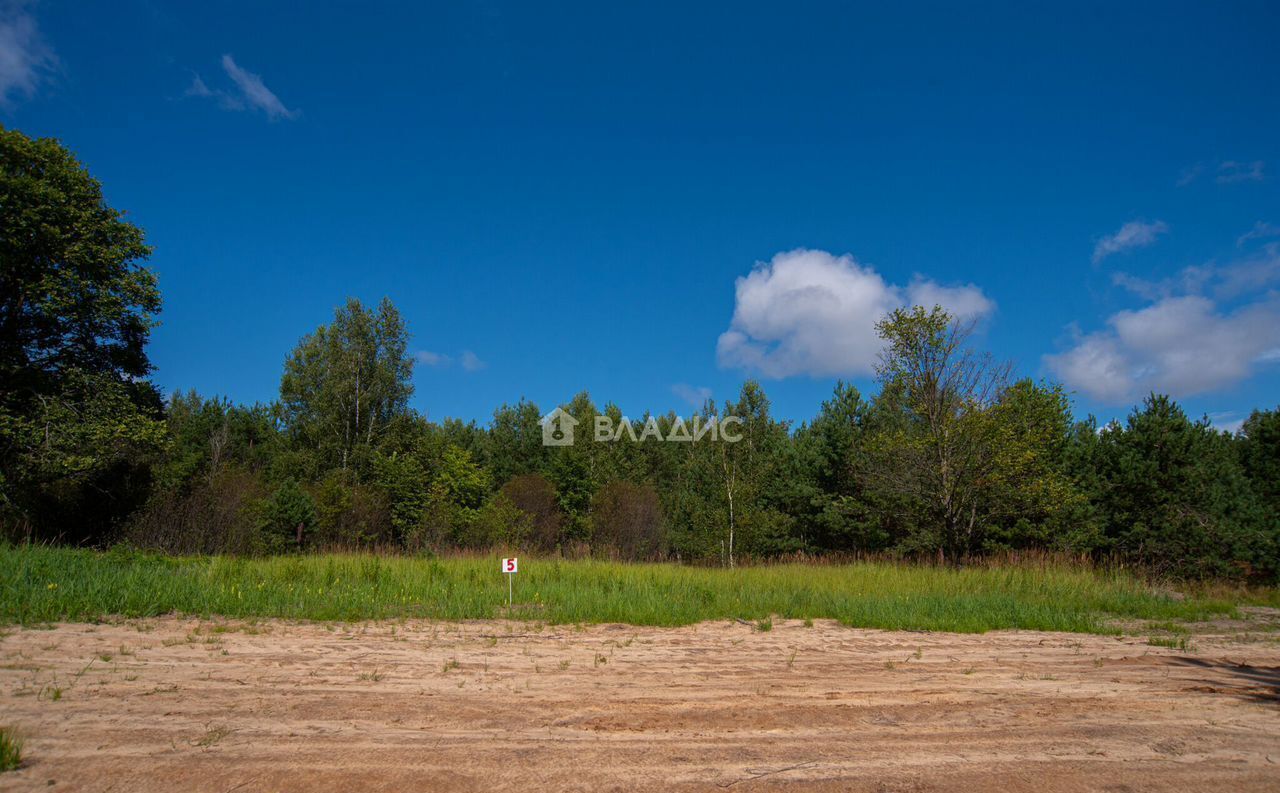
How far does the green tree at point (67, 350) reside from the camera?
60.3 feet

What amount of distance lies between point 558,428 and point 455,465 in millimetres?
13040

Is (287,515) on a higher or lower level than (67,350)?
lower

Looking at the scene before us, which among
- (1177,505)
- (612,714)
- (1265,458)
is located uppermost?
(1265,458)

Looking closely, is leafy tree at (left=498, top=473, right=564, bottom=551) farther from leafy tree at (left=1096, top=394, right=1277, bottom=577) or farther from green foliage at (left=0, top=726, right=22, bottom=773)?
green foliage at (left=0, top=726, right=22, bottom=773)

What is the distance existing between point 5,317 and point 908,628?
2644 centimetres

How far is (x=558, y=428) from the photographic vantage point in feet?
181

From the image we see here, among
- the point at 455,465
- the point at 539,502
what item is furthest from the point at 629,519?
the point at 455,465

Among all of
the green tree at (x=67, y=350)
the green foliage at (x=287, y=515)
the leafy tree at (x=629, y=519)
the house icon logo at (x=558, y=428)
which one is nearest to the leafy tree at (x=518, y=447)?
the house icon logo at (x=558, y=428)

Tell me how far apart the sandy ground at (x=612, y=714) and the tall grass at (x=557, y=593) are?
1.32 m

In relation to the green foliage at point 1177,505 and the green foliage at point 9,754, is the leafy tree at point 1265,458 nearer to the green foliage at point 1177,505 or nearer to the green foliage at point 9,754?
the green foliage at point 1177,505

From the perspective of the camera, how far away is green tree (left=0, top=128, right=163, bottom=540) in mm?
18388

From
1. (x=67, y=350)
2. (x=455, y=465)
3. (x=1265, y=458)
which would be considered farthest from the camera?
(x=455, y=465)

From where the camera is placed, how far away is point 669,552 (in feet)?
142
